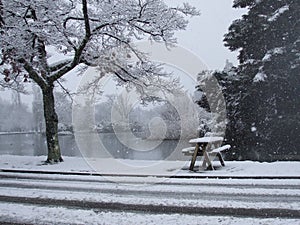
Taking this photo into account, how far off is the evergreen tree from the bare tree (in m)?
8.07

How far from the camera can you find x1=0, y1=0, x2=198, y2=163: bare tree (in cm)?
1273

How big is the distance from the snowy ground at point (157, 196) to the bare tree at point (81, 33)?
465cm

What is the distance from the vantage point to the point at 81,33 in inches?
579

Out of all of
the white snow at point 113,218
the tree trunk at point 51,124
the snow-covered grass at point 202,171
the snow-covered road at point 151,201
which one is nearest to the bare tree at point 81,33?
the tree trunk at point 51,124

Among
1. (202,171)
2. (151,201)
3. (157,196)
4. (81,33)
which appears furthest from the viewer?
(81,33)

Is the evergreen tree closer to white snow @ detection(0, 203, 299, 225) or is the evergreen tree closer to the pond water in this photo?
the pond water

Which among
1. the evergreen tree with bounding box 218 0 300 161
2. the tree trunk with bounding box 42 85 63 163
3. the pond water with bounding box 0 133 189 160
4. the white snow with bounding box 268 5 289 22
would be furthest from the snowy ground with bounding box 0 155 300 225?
the white snow with bounding box 268 5 289 22

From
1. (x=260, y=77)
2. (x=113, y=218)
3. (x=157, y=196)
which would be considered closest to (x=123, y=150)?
(x=260, y=77)

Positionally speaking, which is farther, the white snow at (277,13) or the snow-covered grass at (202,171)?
the white snow at (277,13)

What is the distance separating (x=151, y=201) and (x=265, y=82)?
15.1 m

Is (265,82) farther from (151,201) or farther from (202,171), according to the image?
(151,201)

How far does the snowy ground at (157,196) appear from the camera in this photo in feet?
19.0

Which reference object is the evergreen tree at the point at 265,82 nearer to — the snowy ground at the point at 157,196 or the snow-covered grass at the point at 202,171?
the snow-covered grass at the point at 202,171

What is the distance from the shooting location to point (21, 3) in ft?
41.0
